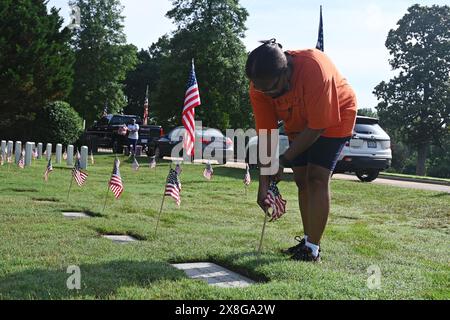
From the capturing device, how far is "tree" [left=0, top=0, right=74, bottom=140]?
22281 mm

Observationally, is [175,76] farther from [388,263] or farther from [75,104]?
[388,263]

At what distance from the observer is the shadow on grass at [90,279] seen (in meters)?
3.11

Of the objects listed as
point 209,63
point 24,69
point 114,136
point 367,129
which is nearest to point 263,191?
point 367,129

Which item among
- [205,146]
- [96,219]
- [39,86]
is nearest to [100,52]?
[39,86]

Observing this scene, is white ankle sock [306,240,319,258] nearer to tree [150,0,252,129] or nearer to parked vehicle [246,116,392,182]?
parked vehicle [246,116,392,182]

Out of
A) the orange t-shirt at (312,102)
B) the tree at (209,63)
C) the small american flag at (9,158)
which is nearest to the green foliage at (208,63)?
the tree at (209,63)

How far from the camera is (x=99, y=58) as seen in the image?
51562 millimetres

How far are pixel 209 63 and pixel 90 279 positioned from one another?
1420 inches

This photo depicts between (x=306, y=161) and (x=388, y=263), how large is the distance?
3.38 ft

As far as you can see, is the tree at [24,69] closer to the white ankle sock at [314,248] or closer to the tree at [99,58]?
the white ankle sock at [314,248]

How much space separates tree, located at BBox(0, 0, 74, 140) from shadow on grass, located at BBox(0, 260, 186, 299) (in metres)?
19.9

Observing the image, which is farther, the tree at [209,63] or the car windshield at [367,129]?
the tree at [209,63]

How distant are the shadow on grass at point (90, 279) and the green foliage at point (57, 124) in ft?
67.1

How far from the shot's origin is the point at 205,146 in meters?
20.0
